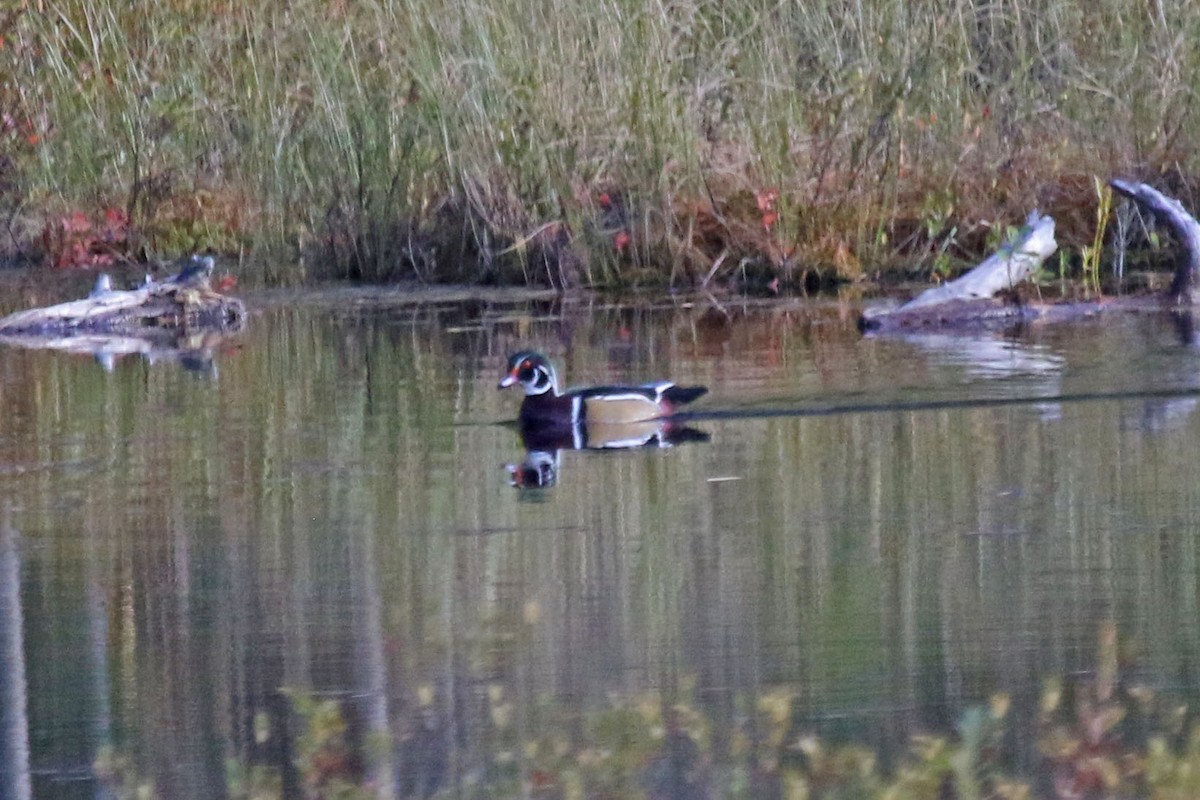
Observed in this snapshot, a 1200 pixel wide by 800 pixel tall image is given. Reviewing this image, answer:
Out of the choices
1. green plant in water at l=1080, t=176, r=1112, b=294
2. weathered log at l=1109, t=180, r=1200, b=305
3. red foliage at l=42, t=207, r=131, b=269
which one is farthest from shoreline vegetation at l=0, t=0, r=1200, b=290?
red foliage at l=42, t=207, r=131, b=269

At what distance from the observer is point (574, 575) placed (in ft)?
18.7

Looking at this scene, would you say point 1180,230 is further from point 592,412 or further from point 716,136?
point 592,412

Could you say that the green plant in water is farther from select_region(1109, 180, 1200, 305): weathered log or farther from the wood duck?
the wood duck

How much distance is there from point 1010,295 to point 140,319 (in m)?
4.76

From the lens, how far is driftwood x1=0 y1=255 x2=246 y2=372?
1248cm

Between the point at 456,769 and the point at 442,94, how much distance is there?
33.8 feet

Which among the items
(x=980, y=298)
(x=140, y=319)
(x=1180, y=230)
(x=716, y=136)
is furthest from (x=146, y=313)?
(x=1180, y=230)

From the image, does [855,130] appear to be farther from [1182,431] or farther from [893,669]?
[893,669]

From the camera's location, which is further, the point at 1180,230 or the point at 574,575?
the point at 1180,230

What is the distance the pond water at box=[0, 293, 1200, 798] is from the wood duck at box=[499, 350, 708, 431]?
0.50 ft

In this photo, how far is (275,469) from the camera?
7672 mm

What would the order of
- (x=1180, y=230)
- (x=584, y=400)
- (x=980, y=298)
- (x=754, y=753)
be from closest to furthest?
(x=754, y=753) → (x=584, y=400) → (x=980, y=298) → (x=1180, y=230)

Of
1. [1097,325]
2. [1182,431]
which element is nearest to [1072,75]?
[1097,325]

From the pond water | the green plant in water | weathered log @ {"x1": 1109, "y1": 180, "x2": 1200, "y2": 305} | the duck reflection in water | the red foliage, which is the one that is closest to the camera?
the pond water
